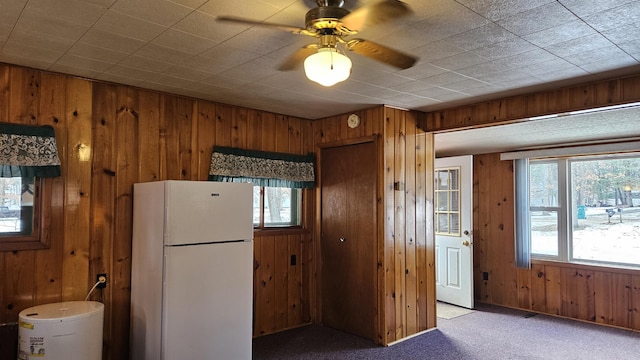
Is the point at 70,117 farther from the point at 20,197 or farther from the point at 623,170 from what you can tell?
the point at 623,170

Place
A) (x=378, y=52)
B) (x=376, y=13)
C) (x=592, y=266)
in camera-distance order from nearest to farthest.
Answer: (x=376, y=13) → (x=378, y=52) → (x=592, y=266)

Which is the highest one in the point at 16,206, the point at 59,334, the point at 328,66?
the point at 328,66

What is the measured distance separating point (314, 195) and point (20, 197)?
2.70 meters

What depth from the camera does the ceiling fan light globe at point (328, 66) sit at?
1.88 meters

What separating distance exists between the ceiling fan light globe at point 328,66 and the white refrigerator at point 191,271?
1494mm

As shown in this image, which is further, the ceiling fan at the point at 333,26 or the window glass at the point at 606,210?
the window glass at the point at 606,210

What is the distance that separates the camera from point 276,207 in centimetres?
452

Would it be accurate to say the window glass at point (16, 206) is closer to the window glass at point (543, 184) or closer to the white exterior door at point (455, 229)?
the white exterior door at point (455, 229)

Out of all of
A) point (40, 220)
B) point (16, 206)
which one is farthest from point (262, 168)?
point (16, 206)

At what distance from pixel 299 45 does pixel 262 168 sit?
1.93 meters

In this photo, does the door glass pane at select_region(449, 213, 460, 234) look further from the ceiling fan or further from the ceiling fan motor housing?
the ceiling fan motor housing

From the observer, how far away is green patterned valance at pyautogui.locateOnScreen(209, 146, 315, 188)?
3.90m

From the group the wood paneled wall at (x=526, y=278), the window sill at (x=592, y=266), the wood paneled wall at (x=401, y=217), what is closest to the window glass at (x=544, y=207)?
the window sill at (x=592, y=266)

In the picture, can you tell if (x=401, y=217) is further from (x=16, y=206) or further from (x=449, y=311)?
(x=16, y=206)
